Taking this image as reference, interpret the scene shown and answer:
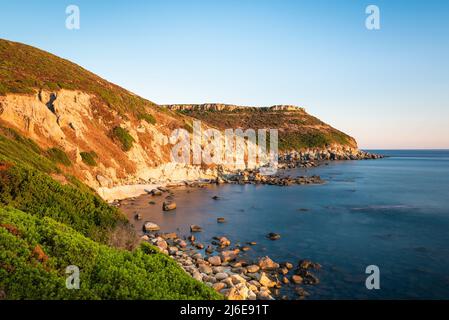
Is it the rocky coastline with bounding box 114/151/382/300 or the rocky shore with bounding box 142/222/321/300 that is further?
the rocky coastline with bounding box 114/151/382/300

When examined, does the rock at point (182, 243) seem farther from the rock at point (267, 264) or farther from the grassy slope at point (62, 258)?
the grassy slope at point (62, 258)

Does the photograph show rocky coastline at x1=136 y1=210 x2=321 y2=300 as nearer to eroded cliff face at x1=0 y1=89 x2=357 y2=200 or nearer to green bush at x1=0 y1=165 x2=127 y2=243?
green bush at x1=0 y1=165 x2=127 y2=243

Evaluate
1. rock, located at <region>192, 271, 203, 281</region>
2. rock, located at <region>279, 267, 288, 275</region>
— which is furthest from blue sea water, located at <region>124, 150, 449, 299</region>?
rock, located at <region>192, 271, 203, 281</region>

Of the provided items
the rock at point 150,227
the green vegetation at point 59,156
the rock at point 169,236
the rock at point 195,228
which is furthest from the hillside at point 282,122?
the rock at point 169,236

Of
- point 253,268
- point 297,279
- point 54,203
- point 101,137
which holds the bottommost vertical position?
point 297,279

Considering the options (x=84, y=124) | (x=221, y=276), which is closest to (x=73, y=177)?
(x=221, y=276)

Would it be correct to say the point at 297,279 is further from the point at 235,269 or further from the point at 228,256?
the point at 228,256

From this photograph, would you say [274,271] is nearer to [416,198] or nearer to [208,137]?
[416,198]
